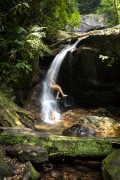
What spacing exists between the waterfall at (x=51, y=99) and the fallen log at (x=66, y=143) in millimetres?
5145

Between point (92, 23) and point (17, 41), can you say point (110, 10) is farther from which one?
point (17, 41)

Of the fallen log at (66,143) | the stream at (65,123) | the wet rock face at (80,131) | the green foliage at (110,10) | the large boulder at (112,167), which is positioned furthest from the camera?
the green foliage at (110,10)

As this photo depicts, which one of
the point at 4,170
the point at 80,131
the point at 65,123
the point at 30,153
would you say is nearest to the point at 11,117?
the point at 80,131

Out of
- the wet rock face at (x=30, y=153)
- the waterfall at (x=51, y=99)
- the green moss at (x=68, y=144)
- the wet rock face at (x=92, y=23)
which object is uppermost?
the wet rock face at (x=92, y=23)

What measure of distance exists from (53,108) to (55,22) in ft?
18.0

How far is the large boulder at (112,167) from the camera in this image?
4.01 m

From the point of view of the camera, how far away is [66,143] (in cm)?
517

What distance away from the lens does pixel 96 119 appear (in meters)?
9.45

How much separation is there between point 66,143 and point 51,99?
7.86 m

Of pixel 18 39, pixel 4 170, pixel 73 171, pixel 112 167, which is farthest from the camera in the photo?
pixel 18 39

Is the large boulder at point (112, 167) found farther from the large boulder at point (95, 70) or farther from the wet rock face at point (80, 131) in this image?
the large boulder at point (95, 70)

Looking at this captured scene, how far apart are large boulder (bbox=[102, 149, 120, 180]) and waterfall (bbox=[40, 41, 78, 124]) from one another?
5.99 meters

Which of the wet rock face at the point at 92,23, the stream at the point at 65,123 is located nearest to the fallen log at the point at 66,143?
the stream at the point at 65,123

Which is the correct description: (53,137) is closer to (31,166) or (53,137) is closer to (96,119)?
(31,166)
